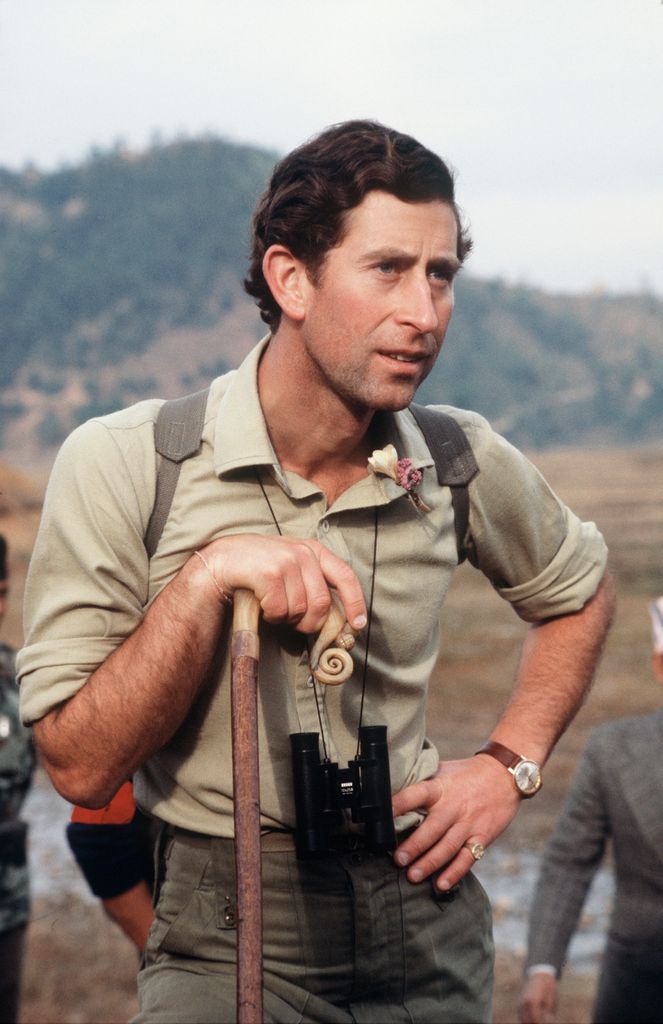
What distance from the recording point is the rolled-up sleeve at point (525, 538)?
10.6ft

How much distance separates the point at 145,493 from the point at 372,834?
79 centimetres

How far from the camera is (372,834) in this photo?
9.24 feet

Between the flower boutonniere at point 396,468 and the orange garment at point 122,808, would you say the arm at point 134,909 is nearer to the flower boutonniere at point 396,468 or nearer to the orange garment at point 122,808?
the orange garment at point 122,808

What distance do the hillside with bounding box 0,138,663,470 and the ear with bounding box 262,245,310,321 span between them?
86856mm

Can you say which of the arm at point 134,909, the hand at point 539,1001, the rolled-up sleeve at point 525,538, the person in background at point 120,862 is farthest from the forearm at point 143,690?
the hand at point 539,1001

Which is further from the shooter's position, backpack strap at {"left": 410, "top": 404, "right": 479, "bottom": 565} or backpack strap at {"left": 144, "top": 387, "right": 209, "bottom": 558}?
backpack strap at {"left": 410, "top": 404, "right": 479, "bottom": 565}

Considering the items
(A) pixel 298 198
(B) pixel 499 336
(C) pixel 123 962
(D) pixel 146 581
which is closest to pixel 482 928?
(D) pixel 146 581

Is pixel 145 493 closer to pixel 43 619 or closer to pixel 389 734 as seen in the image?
pixel 43 619

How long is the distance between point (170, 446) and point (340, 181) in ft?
2.11

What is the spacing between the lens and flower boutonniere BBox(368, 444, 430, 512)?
2.91 m

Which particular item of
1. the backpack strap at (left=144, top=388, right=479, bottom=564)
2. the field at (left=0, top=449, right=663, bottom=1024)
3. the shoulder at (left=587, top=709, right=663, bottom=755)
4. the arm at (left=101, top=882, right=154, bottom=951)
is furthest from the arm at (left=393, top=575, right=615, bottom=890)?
the field at (left=0, top=449, right=663, bottom=1024)

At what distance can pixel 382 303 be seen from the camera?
9.32 ft

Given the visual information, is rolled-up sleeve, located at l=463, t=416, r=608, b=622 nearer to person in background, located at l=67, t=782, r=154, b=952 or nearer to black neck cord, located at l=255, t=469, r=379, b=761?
black neck cord, located at l=255, t=469, r=379, b=761

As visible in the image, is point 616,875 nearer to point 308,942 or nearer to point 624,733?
point 624,733
